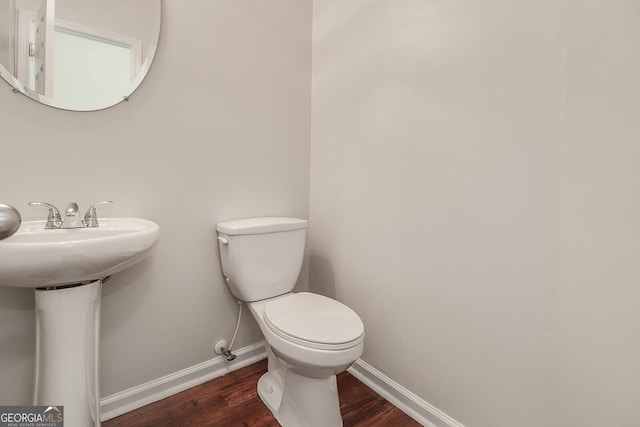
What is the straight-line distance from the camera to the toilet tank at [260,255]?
1299 millimetres

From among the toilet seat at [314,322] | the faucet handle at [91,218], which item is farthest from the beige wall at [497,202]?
the faucet handle at [91,218]

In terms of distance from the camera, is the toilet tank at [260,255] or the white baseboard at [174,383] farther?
the toilet tank at [260,255]

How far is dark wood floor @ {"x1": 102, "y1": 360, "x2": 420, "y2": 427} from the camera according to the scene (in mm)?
1176

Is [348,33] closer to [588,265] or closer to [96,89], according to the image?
[96,89]

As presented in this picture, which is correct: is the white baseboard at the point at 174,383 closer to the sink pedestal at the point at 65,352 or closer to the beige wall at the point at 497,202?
the sink pedestal at the point at 65,352

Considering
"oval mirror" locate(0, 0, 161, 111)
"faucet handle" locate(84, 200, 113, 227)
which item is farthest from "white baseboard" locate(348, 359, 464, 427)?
"oval mirror" locate(0, 0, 161, 111)

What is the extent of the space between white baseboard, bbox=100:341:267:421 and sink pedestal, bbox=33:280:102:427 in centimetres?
31

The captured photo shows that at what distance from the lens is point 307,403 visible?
1.10m

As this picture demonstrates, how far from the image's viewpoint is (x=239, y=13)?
1422 mm

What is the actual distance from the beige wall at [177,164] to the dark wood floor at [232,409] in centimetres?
13

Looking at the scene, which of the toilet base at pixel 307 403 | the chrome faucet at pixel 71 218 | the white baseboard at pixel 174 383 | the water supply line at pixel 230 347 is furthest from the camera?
the water supply line at pixel 230 347

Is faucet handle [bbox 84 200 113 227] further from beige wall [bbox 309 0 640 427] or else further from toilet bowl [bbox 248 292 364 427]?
beige wall [bbox 309 0 640 427]

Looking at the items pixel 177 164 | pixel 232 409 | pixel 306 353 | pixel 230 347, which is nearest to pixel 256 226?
pixel 177 164

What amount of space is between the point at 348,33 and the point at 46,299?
5.39ft
